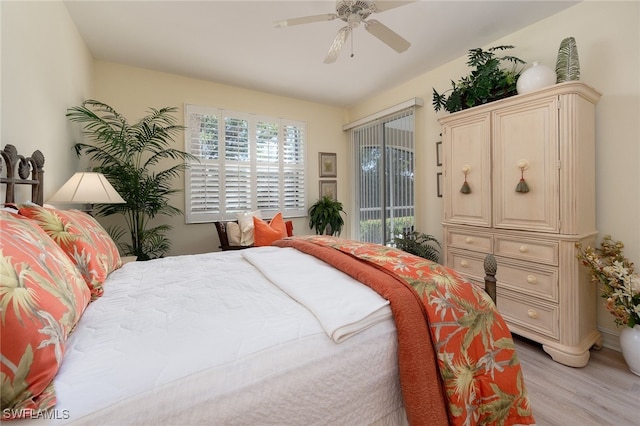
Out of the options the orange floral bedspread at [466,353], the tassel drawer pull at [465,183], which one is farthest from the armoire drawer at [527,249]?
the orange floral bedspread at [466,353]

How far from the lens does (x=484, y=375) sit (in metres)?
1.04

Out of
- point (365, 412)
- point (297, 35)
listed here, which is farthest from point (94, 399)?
point (297, 35)

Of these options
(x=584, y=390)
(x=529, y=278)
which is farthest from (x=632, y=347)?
(x=529, y=278)

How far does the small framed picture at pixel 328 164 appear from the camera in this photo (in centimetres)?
466

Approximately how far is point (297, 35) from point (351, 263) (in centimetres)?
236

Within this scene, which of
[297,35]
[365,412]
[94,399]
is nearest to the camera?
[94,399]

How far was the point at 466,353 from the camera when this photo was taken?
Answer: 102 cm

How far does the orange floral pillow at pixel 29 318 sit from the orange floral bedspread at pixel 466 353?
96cm

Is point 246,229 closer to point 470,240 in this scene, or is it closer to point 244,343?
point 470,240

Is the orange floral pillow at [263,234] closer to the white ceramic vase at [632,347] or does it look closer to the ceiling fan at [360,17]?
the ceiling fan at [360,17]

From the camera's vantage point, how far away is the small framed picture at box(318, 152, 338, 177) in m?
4.66

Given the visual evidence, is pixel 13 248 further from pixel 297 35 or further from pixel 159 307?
pixel 297 35

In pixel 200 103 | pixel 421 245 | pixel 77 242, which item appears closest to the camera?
pixel 77 242

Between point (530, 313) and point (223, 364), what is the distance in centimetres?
242
